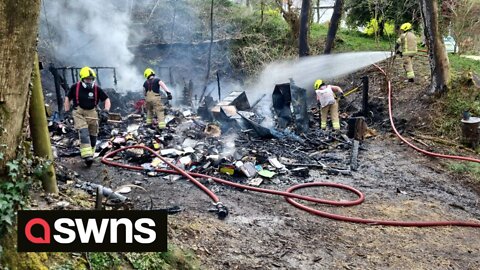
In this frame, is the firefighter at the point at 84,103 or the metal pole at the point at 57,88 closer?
the firefighter at the point at 84,103

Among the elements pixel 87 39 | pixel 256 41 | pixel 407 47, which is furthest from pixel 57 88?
pixel 407 47

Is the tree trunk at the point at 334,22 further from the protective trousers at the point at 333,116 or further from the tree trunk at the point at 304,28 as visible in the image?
the protective trousers at the point at 333,116

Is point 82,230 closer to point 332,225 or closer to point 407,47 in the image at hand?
point 332,225

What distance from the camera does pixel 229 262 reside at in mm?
4035

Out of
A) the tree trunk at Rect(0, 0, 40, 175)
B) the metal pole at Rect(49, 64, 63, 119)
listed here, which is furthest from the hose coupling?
the metal pole at Rect(49, 64, 63, 119)

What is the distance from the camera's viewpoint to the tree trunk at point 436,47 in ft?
32.2

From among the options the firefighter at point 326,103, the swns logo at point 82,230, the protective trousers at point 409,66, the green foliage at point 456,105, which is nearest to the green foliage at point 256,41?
the protective trousers at point 409,66

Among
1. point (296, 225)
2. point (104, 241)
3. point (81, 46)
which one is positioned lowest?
point (296, 225)

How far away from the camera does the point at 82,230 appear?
286cm

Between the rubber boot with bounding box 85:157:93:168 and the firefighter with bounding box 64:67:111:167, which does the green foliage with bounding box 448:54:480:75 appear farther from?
the rubber boot with bounding box 85:157:93:168

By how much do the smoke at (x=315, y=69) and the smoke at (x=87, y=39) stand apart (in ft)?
15.2

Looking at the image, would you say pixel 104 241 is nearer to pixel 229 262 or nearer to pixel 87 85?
pixel 229 262

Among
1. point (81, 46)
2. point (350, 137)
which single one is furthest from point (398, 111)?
point (81, 46)

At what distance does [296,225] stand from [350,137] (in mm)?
4859
